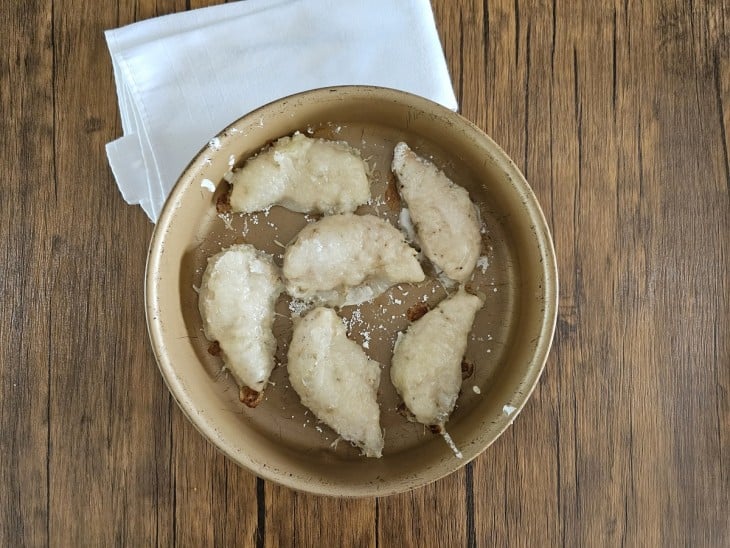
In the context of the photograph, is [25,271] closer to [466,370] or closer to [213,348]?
[213,348]

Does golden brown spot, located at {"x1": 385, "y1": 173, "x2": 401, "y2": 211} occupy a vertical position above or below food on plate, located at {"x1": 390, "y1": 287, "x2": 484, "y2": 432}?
above

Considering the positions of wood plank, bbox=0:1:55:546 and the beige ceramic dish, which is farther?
wood plank, bbox=0:1:55:546

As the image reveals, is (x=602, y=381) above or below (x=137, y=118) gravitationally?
below

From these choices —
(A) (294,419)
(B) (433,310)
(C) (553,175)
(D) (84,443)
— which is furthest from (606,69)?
(D) (84,443)

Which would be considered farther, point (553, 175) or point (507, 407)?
point (553, 175)

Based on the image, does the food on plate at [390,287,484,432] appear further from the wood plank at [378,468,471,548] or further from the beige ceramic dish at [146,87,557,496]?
the wood plank at [378,468,471,548]

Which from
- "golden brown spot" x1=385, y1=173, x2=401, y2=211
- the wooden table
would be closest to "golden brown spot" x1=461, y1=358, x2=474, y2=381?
the wooden table

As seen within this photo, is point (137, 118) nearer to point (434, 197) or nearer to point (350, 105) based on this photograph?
A: point (350, 105)
